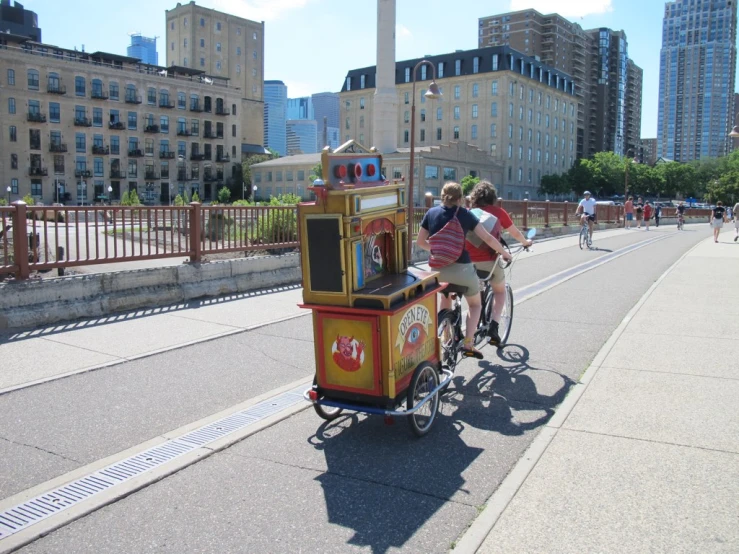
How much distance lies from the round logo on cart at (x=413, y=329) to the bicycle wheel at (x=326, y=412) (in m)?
0.75

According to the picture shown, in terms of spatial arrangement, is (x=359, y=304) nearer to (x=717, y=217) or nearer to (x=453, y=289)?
(x=453, y=289)

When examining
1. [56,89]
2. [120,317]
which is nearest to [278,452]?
[120,317]

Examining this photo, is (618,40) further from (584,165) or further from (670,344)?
(670,344)

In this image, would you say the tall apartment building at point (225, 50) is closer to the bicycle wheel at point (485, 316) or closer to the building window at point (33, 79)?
the building window at point (33, 79)

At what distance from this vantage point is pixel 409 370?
16.6 ft

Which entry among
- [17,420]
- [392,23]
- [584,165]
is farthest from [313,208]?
[584,165]

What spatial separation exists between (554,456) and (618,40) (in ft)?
591

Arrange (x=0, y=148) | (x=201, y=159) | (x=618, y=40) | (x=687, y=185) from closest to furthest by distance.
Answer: (x=0, y=148), (x=201, y=159), (x=687, y=185), (x=618, y=40)

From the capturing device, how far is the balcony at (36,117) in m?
77.5

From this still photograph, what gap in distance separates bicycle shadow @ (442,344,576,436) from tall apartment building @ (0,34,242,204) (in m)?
81.8

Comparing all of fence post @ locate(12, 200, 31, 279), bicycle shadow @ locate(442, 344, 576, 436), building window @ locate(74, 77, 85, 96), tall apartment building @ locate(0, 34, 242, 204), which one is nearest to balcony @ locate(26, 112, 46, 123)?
tall apartment building @ locate(0, 34, 242, 204)

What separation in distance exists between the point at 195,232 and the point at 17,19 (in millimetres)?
125275

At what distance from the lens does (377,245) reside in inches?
212

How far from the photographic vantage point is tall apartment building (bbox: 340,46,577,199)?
102 metres
